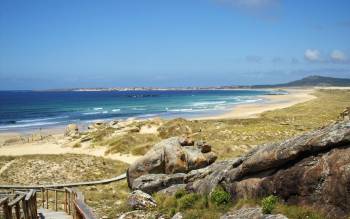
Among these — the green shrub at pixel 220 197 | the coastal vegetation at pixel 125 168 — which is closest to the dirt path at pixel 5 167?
the coastal vegetation at pixel 125 168

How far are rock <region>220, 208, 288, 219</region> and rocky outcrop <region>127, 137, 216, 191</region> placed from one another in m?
13.3

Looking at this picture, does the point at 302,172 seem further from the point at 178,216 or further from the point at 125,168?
the point at 125,168

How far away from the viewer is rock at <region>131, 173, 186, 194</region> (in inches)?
891

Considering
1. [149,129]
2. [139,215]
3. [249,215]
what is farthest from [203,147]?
[149,129]

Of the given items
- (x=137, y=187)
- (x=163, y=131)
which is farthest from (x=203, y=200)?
(x=163, y=131)

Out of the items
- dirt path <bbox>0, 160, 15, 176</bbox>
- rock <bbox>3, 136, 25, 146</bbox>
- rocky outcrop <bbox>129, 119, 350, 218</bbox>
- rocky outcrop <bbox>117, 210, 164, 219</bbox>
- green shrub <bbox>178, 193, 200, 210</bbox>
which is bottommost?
rock <bbox>3, 136, 25, 146</bbox>

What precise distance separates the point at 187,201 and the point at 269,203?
4.53m

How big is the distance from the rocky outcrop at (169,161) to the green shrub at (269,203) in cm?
1426

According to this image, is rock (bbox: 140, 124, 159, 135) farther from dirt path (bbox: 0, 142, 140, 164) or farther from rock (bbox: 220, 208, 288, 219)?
rock (bbox: 220, 208, 288, 219)

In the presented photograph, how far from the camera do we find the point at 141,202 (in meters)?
18.7

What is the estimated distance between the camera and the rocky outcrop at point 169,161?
28.0 meters

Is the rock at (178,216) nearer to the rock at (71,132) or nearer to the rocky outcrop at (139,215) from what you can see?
the rocky outcrop at (139,215)

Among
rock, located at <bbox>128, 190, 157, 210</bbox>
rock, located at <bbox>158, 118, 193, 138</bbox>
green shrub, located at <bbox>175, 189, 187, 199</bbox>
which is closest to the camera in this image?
rock, located at <bbox>128, 190, 157, 210</bbox>

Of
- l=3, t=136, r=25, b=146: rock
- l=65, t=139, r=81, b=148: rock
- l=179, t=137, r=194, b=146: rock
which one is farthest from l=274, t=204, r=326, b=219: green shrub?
l=3, t=136, r=25, b=146: rock
